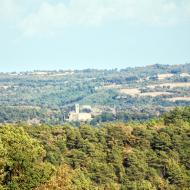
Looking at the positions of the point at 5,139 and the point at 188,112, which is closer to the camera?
the point at 5,139

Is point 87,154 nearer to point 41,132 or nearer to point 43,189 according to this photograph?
point 41,132

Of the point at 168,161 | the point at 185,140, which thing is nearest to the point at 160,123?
the point at 185,140

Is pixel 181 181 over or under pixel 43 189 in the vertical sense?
under

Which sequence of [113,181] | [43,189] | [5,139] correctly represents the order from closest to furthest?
1. [43,189]
2. [5,139]
3. [113,181]

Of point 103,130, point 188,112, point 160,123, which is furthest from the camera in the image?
point 188,112

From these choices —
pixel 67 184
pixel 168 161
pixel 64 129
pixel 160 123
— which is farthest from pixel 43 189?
pixel 160 123

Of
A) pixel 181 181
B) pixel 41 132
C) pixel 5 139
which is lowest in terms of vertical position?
pixel 181 181

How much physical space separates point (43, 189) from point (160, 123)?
76.1 metres

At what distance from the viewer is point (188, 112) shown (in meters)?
139

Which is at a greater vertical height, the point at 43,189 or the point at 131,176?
the point at 43,189

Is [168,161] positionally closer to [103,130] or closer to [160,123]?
[103,130]

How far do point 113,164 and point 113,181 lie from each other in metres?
5.47

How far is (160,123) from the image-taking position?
12525cm

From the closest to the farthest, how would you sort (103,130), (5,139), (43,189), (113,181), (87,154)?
(43,189)
(5,139)
(113,181)
(87,154)
(103,130)
